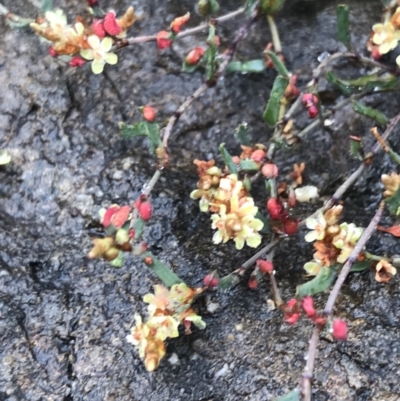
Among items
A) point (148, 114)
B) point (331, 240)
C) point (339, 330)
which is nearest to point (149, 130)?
point (148, 114)

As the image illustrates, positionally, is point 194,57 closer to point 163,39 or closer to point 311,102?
point 163,39

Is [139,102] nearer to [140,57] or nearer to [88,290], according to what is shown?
[140,57]

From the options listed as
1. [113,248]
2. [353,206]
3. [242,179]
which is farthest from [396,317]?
[113,248]

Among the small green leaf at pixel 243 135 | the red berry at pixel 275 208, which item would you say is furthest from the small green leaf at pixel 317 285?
the small green leaf at pixel 243 135

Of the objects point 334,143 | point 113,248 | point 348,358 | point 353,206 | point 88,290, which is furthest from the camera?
point 334,143

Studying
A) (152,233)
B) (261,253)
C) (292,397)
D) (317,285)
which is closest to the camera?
(292,397)

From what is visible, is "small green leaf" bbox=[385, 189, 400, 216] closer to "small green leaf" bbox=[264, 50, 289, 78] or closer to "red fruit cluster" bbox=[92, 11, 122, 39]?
"small green leaf" bbox=[264, 50, 289, 78]

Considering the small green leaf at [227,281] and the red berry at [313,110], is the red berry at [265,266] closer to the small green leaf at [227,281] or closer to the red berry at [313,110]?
the small green leaf at [227,281]
